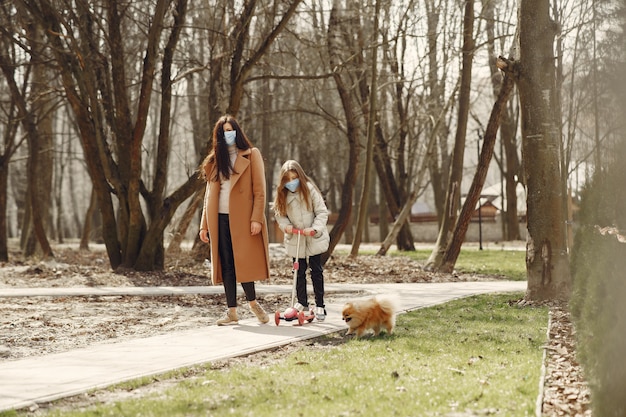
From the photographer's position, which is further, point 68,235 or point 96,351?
point 68,235

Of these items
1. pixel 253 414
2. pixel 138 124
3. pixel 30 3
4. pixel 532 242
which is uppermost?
pixel 30 3

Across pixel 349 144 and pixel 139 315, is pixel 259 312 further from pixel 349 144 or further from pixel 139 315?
pixel 349 144

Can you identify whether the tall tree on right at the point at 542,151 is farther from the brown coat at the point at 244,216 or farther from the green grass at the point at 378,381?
the brown coat at the point at 244,216

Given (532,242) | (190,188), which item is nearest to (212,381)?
(532,242)

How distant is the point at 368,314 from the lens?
7.75 m

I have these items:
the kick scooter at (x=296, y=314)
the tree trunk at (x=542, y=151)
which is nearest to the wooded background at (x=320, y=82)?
the tree trunk at (x=542, y=151)

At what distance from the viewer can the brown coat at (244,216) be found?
8.57 metres

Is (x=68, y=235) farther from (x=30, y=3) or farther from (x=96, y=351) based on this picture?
(x=96, y=351)

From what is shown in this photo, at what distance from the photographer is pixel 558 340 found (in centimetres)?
816

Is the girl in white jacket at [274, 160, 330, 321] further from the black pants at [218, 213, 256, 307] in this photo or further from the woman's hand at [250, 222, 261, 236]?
the black pants at [218, 213, 256, 307]

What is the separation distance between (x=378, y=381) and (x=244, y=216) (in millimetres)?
3289

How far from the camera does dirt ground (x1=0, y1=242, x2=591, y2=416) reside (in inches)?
237

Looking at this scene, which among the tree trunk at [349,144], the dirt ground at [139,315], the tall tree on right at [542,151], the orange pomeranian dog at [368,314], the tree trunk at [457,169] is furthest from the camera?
the tree trunk at [349,144]

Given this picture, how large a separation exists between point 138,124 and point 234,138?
711cm
